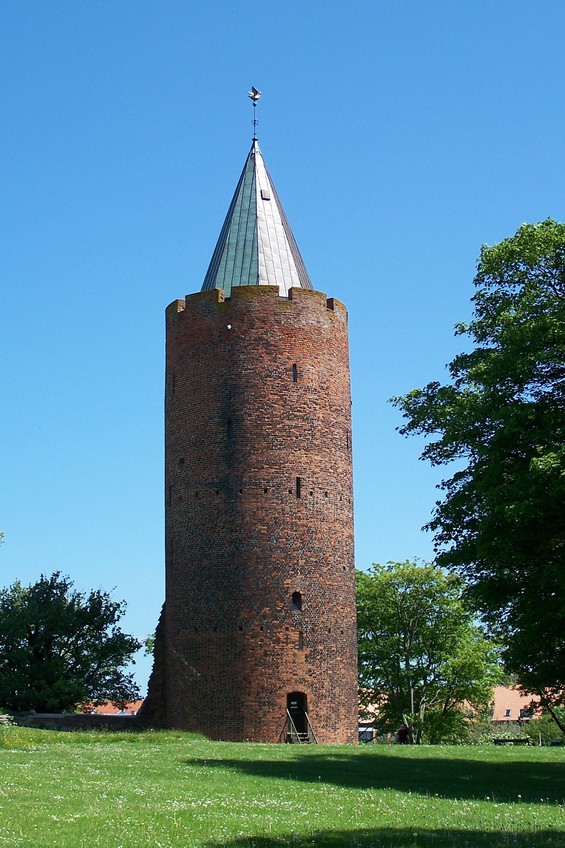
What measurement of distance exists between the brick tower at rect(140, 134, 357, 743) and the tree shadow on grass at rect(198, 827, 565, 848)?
19314mm

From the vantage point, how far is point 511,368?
70.4 feet

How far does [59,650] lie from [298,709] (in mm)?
12485

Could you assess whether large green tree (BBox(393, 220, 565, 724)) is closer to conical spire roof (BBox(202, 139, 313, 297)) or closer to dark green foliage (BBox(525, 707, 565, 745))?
conical spire roof (BBox(202, 139, 313, 297))

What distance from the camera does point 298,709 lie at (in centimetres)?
3198

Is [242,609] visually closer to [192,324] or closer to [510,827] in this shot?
[192,324]

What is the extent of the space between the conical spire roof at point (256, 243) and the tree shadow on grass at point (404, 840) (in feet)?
80.4

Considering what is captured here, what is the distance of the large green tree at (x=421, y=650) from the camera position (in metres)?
50.0

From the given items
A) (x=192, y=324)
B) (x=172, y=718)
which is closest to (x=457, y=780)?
(x=172, y=718)

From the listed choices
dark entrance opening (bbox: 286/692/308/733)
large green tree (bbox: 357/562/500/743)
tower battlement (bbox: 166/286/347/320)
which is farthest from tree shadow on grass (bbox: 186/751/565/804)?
large green tree (bbox: 357/562/500/743)

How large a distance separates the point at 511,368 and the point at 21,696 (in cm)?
2471

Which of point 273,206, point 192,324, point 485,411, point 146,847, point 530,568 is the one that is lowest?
point 146,847

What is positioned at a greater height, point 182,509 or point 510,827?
point 182,509

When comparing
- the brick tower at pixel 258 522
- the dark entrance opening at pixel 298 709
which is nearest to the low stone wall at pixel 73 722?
the brick tower at pixel 258 522

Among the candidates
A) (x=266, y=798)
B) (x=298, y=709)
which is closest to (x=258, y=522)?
(x=298, y=709)
